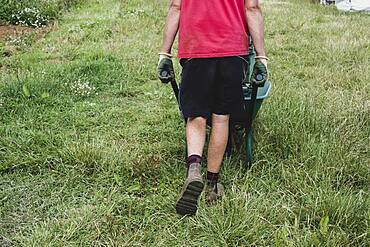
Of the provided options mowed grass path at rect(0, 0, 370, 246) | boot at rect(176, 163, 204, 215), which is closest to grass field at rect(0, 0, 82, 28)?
mowed grass path at rect(0, 0, 370, 246)

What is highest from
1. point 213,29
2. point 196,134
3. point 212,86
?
point 213,29

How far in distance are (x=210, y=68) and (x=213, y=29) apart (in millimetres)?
210

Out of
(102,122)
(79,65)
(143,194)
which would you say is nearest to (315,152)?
(143,194)

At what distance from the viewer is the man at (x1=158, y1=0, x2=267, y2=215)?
253cm

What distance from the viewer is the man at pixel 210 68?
8.30 feet

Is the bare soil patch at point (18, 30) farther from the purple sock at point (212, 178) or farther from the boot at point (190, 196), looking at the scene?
the boot at point (190, 196)

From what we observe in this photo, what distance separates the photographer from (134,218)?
250 centimetres

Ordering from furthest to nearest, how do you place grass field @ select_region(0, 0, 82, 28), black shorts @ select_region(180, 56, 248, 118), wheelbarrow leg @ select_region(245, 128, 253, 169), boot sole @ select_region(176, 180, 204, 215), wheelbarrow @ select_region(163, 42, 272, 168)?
1. grass field @ select_region(0, 0, 82, 28)
2. wheelbarrow leg @ select_region(245, 128, 253, 169)
3. wheelbarrow @ select_region(163, 42, 272, 168)
4. black shorts @ select_region(180, 56, 248, 118)
5. boot sole @ select_region(176, 180, 204, 215)

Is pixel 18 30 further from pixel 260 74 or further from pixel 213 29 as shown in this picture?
pixel 260 74

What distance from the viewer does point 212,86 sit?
2.61m

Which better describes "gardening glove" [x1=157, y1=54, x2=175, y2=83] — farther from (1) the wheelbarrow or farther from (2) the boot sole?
(2) the boot sole

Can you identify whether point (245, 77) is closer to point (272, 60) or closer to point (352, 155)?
point (352, 155)

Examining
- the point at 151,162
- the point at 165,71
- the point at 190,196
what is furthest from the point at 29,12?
the point at 190,196

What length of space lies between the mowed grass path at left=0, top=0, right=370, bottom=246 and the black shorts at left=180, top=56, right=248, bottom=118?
1.56ft
